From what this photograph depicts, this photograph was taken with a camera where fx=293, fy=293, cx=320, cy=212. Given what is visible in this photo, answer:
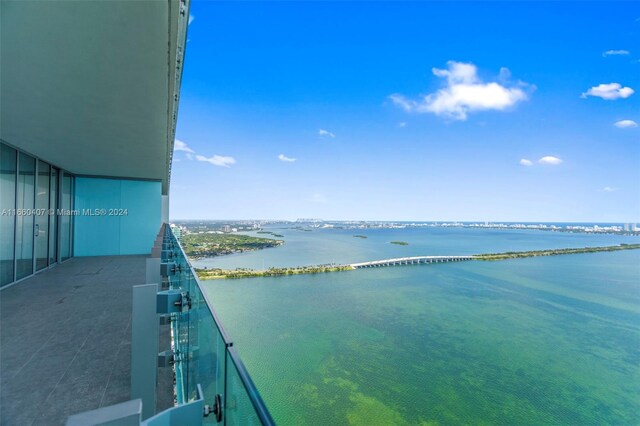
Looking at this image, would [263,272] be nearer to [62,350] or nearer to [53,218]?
[53,218]

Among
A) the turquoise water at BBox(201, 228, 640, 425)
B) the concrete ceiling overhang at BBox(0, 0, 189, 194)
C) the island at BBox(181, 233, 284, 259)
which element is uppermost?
the concrete ceiling overhang at BBox(0, 0, 189, 194)

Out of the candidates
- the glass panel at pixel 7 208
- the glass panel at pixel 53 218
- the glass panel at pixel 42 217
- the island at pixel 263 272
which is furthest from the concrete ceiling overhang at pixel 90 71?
the island at pixel 263 272

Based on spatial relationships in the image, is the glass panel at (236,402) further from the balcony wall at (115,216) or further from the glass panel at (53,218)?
the balcony wall at (115,216)

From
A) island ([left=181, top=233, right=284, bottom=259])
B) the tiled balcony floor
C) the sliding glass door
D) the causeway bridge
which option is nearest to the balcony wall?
the sliding glass door

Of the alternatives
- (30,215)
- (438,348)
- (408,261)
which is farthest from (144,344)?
(408,261)

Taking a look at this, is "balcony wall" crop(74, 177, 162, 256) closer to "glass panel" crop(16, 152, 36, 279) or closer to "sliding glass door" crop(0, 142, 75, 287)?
"sliding glass door" crop(0, 142, 75, 287)
